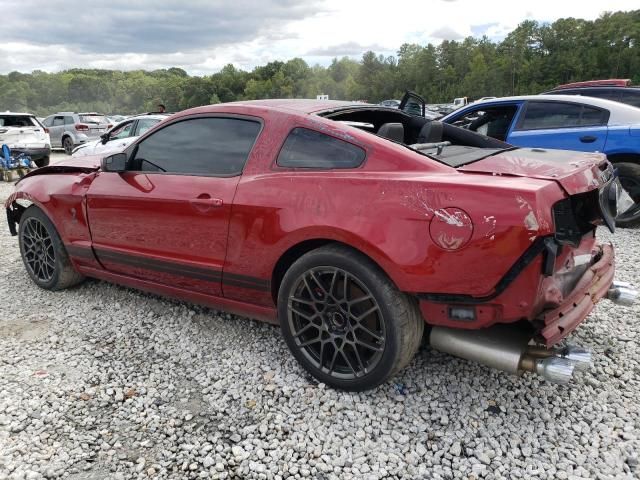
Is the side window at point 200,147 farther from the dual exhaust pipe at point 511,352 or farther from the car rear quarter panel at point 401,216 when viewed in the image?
the dual exhaust pipe at point 511,352

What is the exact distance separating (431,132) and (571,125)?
3.54 meters

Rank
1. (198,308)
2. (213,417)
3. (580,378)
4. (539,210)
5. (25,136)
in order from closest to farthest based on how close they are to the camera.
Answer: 1. (539,210)
2. (213,417)
3. (580,378)
4. (198,308)
5. (25,136)

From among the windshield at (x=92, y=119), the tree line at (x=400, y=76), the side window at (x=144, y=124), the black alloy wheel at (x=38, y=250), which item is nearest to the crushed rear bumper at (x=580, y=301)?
the black alloy wheel at (x=38, y=250)

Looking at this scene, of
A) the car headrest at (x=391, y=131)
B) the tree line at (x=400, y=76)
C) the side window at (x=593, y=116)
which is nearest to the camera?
the car headrest at (x=391, y=131)

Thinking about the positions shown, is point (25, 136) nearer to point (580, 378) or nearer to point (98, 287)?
point (98, 287)

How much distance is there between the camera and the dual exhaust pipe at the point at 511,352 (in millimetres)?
2244

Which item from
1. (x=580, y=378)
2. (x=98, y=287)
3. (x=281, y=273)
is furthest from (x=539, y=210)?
(x=98, y=287)

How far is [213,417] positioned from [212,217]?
114cm

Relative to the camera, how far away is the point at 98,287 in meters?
4.28

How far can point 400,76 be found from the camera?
89.7m

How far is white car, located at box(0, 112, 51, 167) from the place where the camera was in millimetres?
11766

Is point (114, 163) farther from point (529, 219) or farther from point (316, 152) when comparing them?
point (529, 219)

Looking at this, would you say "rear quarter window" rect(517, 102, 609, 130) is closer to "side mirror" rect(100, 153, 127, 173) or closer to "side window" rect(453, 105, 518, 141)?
"side window" rect(453, 105, 518, 141)

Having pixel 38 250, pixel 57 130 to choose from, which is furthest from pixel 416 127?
pixel 57 130
